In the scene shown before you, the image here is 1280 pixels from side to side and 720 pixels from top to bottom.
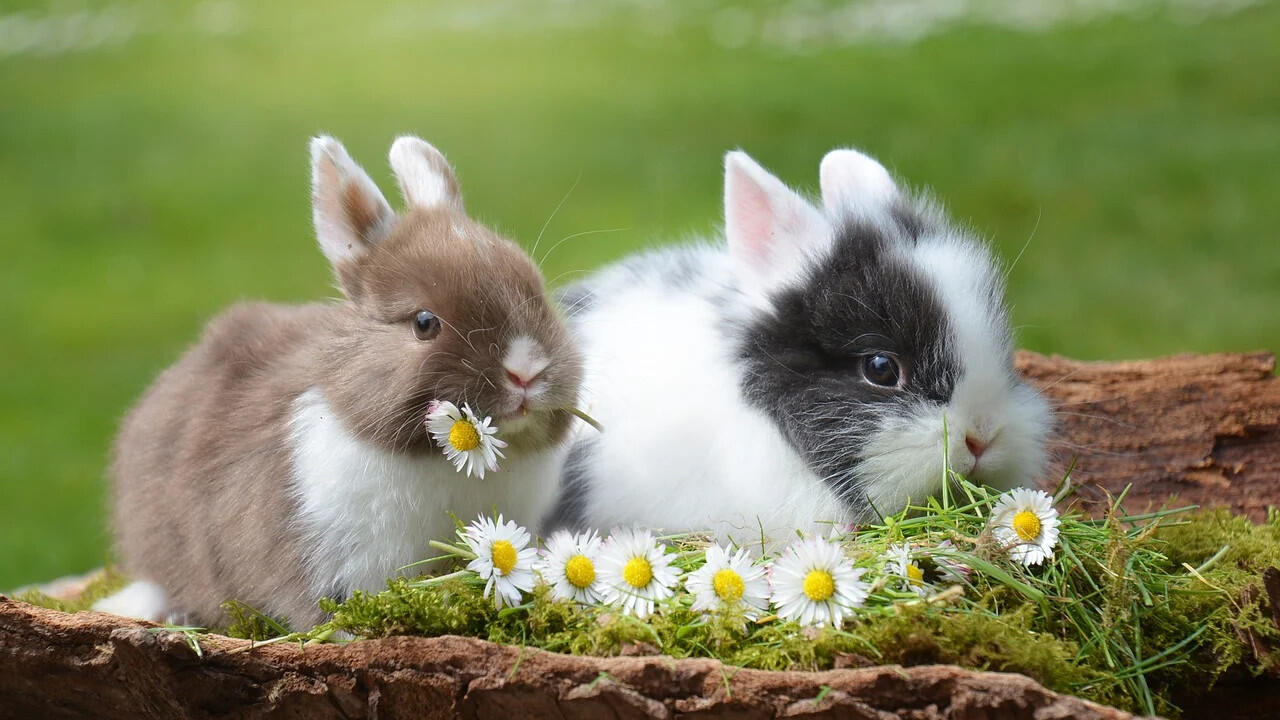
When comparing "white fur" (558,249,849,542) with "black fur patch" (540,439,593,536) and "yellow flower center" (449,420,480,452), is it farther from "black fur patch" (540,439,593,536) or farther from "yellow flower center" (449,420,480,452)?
"yellow flower center" (449,420,480,452)

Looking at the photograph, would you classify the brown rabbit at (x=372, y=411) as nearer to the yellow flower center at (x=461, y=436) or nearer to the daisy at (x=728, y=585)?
the yellow flower center at (x=461, y=436)

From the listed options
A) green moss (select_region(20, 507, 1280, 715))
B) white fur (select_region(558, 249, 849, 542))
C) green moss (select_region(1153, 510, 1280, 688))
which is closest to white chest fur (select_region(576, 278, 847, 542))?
white fur (select_region(558, 249, 849, 542))

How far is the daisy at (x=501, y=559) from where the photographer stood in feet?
7.19

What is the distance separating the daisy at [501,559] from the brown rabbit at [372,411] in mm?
153

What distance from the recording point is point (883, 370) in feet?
8.19

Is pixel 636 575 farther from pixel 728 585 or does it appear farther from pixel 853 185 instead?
pixel 853 185

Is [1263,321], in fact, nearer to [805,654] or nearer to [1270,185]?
[1270,185]

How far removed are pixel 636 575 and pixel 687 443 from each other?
1.67 ft

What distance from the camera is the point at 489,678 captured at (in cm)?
205

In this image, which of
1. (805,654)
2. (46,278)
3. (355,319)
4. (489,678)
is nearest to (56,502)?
(46,278)

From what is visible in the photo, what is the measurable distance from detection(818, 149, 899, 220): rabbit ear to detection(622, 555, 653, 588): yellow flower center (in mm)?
949

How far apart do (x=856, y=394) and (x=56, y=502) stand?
4.15m

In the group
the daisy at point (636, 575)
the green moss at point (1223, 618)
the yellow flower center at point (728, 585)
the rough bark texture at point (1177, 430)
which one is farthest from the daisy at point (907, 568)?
the rough bark texture at point (1177, 430)

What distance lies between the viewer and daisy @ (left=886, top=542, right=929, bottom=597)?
2221 millimetres
